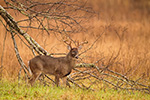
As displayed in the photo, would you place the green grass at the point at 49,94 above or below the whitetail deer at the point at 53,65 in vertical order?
below

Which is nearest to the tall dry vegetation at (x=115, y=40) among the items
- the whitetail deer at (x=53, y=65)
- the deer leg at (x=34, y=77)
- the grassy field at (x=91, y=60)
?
the grassy field at (x=91, y=60)

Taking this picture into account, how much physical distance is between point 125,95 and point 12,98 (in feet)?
10.2

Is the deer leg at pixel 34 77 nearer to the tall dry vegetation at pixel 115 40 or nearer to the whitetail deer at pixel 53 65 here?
the whitetail deer at pixel 53 65

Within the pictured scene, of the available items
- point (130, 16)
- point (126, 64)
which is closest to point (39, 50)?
point (126, 64)

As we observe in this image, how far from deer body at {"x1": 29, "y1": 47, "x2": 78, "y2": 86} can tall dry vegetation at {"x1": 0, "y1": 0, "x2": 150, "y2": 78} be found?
35cm

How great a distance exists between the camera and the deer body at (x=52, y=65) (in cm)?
835

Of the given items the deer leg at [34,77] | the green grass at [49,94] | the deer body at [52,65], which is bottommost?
the green grass at [49,94]

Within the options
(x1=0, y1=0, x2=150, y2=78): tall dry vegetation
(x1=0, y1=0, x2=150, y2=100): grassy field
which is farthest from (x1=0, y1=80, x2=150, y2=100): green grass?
(x1=0, y1=0, x2=150, y2=78): tall dry vegetation

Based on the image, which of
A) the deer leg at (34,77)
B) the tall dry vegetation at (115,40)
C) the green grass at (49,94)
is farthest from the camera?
the tall dry vegetation at (115,40)

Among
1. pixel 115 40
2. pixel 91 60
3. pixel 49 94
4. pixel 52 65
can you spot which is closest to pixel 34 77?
pixel 52 65

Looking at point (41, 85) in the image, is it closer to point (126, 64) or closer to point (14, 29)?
point (14, 29)

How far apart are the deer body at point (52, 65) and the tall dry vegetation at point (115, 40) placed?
35 cm

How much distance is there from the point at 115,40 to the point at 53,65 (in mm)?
9401

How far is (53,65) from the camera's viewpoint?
8.63 m
